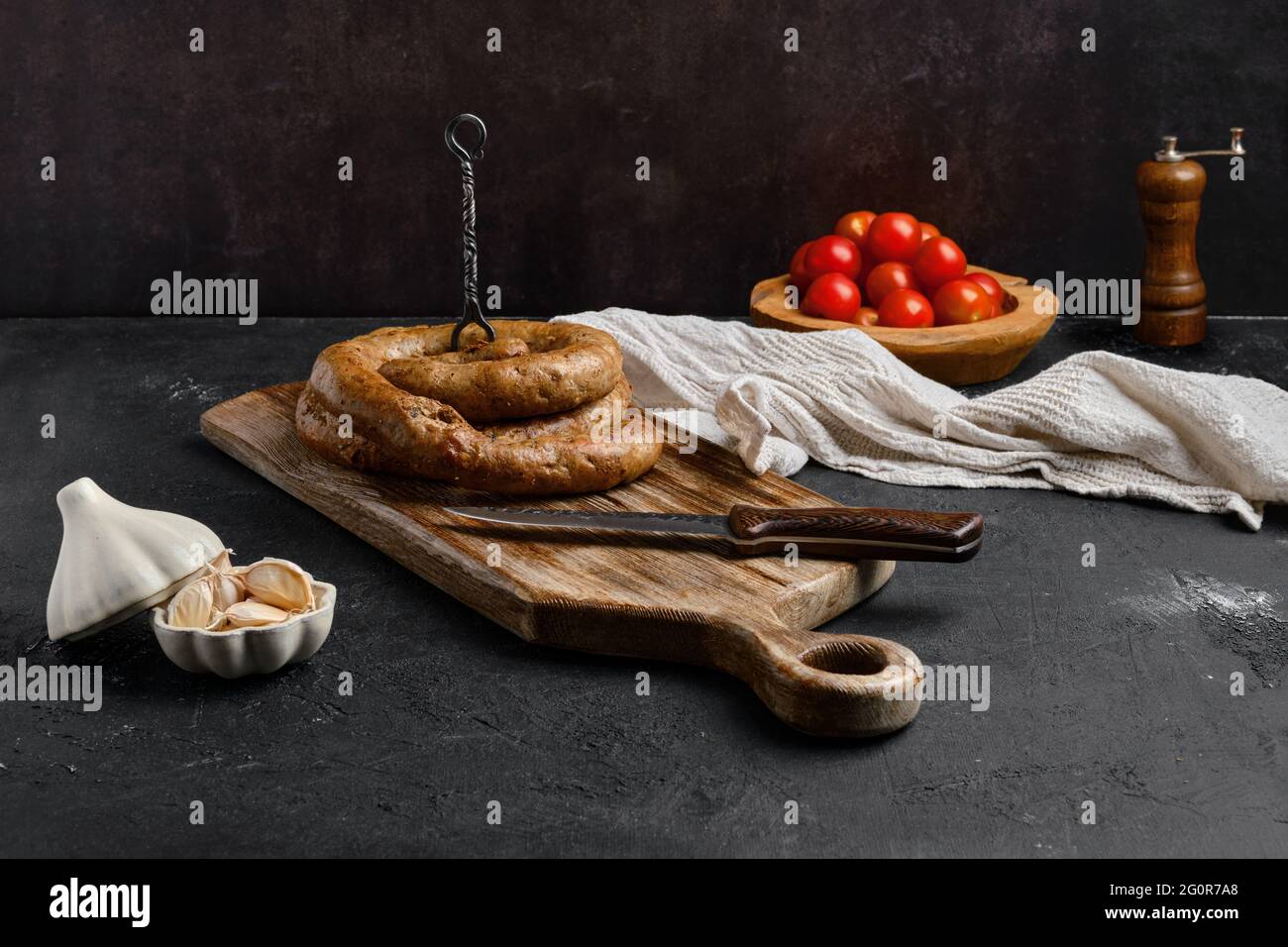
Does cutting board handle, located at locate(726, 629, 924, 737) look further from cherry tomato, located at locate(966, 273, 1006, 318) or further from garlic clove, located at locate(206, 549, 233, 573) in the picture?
cherry tomato, located at locate(966, 273, 1006, 318)

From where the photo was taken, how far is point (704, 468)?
142 cm

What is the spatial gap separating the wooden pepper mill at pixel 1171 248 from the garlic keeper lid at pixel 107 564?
4.54 feet

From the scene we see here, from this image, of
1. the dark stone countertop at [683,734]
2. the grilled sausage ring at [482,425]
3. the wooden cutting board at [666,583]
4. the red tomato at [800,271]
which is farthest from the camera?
the red tomato at [800,271]

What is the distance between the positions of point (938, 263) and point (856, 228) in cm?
17

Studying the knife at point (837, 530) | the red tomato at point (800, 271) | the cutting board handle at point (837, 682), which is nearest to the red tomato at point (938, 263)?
the red tomato at point (800, 271)

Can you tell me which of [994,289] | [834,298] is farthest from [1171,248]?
[834,298]

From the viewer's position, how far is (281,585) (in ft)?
3.42

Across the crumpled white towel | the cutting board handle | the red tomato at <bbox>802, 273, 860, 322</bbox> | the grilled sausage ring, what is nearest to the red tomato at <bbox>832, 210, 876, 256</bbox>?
the red tomato at <bbox>802, 273, 860, 322</bbox>

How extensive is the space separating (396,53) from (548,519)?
3.73 ft

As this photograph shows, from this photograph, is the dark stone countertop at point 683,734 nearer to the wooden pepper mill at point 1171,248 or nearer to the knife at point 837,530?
the knife at point 837,530

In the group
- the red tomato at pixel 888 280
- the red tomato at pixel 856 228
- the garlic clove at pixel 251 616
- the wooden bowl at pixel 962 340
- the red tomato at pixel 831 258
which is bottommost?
the garlic clove at pixel 251 616

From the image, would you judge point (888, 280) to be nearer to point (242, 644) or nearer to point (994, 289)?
point (994, 289)

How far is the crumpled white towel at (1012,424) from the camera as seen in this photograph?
1.37 metres
